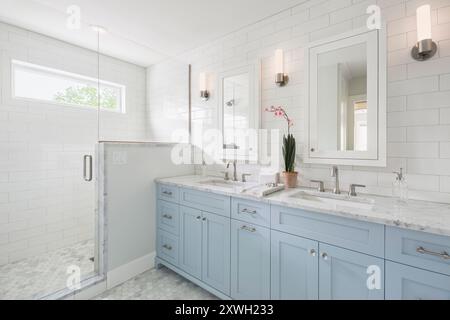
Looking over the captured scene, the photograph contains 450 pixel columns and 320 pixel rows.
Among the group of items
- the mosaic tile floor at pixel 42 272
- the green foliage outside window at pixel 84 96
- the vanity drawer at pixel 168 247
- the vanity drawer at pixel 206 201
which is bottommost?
the mosaic tile floor at pixel 42 272

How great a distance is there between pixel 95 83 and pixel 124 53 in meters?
0.52

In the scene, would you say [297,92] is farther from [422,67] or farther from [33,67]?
[33,67]

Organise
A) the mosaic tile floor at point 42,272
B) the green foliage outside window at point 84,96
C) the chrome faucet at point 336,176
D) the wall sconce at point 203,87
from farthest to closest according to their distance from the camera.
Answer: the wall sconce at point 203,87 → the green foliage outside window at point 84,96 → the mosaic tile floor at point 42,272 → the chrome faucet at point 336,176

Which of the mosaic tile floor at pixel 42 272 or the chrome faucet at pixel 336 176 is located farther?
the mosaic tile floor at pixel 42 272

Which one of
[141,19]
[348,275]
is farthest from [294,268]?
[141,19]

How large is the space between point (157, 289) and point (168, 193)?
2.69 ft

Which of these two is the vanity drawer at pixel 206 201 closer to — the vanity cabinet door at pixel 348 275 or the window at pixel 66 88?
the vanity cabinet door at pixel 348 275

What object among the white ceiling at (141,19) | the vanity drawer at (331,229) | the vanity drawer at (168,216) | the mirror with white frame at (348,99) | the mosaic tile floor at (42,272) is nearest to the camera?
the vanity drawer at (331,229)

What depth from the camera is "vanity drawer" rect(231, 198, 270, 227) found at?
1.49 meters

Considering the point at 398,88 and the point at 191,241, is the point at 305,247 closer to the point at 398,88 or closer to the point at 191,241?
the point at 191,241

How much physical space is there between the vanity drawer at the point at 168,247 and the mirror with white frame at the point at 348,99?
1434 millimetres

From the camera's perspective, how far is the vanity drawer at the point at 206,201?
5.60 feet

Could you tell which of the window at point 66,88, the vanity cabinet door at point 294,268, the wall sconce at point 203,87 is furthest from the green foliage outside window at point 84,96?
the vanity cabinet door at point 294,268
